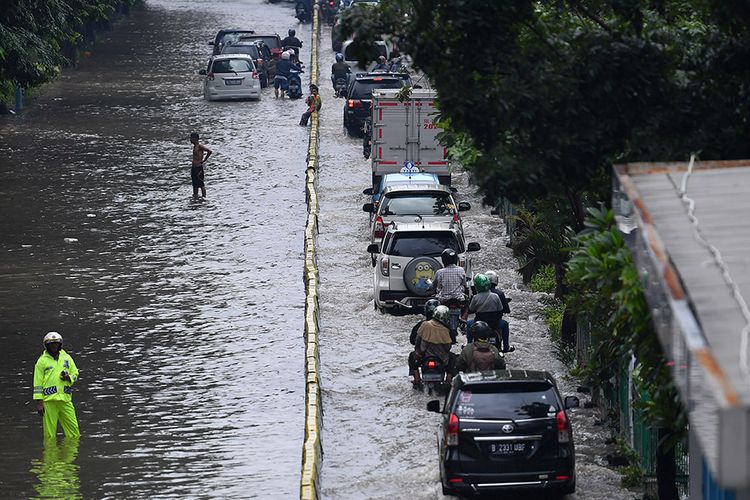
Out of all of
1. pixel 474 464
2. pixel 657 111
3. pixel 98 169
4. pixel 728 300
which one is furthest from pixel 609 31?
pixel 98 169

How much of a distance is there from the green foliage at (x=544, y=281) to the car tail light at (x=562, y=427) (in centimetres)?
1092

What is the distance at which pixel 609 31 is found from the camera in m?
15.1

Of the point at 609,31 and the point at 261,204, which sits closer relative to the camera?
the point at 609,31

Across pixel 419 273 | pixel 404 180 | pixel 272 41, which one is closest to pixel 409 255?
pixel 419 273

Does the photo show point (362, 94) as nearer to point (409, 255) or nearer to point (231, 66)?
point (231, 66)

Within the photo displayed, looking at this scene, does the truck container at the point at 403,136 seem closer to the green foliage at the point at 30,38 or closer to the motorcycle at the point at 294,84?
the green foliage at the point at 30,38

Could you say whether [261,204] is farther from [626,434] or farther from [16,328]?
[626,434]

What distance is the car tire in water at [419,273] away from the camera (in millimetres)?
24844

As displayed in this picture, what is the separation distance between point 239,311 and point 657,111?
12171mm

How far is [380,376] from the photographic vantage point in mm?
21891

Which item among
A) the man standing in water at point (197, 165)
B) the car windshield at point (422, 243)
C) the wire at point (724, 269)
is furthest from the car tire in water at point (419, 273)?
the wire at point (724, 269)

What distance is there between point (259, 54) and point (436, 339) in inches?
1430

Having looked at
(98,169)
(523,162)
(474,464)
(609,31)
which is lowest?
(98,169)

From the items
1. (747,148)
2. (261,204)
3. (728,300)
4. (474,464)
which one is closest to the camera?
(728,300)
